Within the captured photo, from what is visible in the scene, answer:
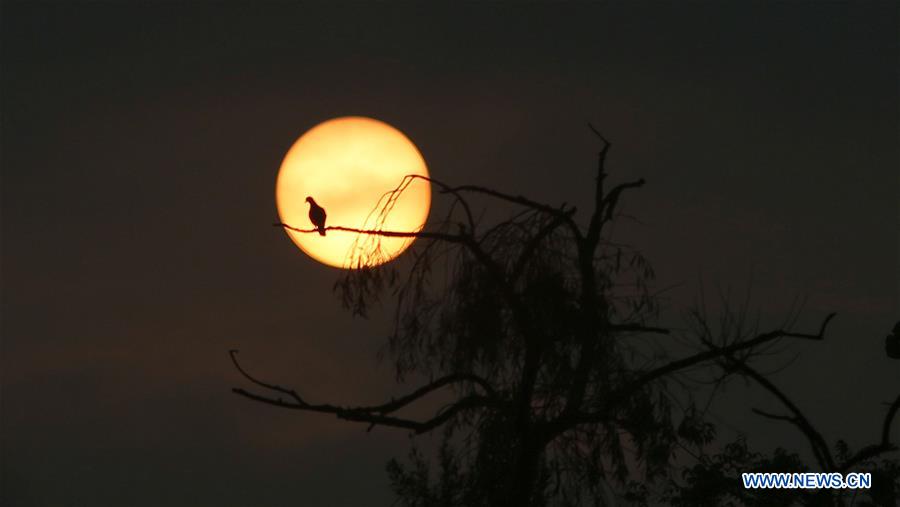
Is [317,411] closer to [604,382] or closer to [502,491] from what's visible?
[502,491]

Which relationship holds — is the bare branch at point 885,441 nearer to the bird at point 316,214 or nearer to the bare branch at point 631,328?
the bare branch at point 631,328

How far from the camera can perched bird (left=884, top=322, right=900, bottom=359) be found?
7777mm

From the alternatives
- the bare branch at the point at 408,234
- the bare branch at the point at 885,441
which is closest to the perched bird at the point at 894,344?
the bare branch at the point at 885,441

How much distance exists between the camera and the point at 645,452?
695 cm

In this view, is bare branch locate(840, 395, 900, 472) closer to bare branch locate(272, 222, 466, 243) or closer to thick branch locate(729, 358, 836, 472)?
thick branch locate(729, 358, 836, 472)

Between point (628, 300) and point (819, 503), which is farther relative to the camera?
point (819, 503)

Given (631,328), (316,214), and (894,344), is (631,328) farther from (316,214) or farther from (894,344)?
(316,214)

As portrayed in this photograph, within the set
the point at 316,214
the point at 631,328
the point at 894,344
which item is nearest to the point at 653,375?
the point at 631,328

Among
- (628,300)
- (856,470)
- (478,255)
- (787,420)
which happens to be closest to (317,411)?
(478,255)

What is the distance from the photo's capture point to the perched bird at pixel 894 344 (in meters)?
7.78

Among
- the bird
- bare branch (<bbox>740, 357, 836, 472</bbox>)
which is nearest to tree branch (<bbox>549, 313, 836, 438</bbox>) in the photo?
bare branch (<bbox>740, 357, 836, 472</bbox>)

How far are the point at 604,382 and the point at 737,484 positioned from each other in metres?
3.01

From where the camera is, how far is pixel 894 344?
7.81m

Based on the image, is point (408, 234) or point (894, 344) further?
point (894, 344)
